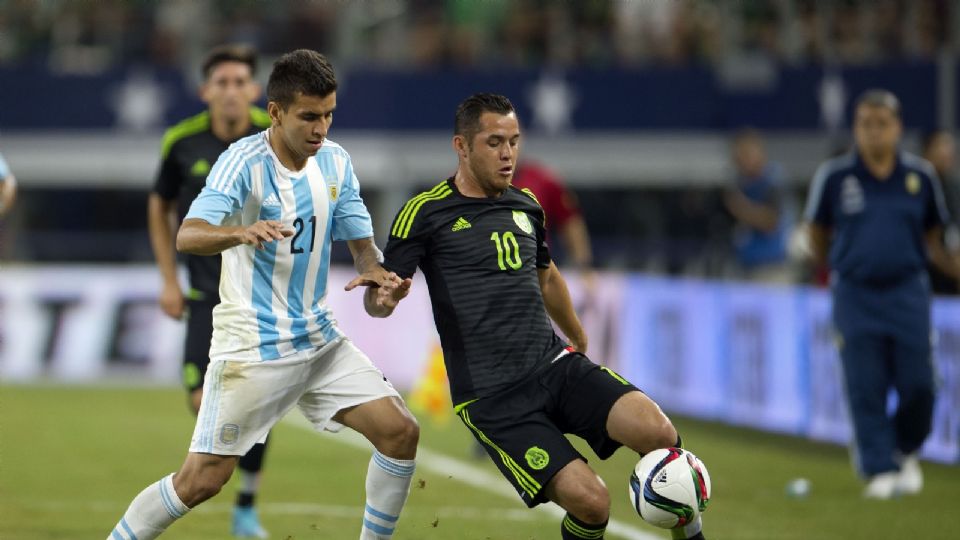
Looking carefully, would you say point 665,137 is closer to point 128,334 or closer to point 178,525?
point 128,334

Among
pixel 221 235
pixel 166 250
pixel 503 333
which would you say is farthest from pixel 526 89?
pixel 221 235

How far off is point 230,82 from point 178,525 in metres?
2.39

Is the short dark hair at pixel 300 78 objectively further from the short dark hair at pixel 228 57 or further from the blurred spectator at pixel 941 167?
the blurred spectator at pixel 941 167

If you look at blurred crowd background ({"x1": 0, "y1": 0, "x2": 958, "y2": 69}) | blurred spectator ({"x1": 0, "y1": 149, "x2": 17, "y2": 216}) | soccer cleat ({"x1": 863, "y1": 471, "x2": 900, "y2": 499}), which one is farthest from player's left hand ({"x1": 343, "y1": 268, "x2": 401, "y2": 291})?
blurred crowd background ({"x1": 0, "y1": 0, "x2": 958, "y2": 69})

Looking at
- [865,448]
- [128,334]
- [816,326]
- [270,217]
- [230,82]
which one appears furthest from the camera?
[128,334]

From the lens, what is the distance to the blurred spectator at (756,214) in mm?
16859

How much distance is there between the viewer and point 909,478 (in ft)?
34.3

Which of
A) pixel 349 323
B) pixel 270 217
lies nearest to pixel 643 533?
pixel 270 217

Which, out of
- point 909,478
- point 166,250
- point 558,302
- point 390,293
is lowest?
point 909,478

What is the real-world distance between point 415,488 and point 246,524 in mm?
2145

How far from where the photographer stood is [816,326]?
13.6m

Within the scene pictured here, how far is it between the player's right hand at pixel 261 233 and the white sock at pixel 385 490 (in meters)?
1.18

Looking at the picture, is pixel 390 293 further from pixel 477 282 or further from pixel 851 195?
pixel 851 195

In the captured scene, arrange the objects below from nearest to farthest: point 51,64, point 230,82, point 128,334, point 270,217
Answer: point 270,217, point 230,82, point 128,334, point 51,64
